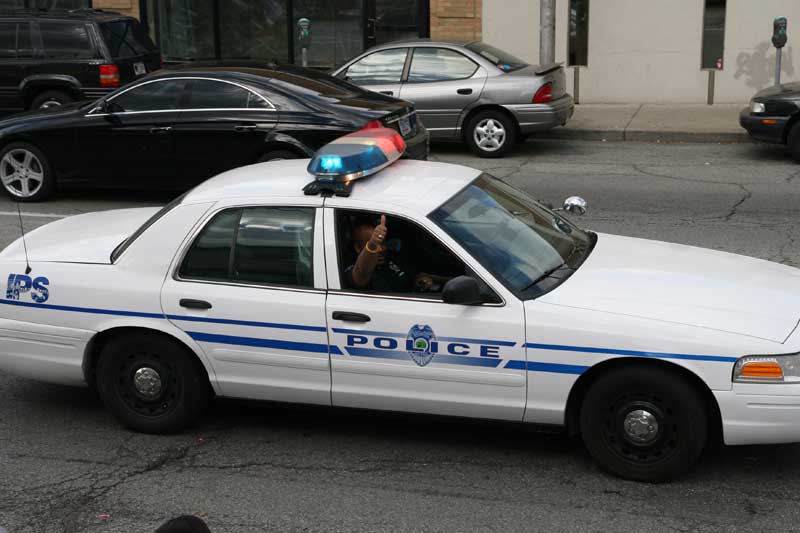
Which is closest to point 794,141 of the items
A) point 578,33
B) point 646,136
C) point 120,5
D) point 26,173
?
point 646,136

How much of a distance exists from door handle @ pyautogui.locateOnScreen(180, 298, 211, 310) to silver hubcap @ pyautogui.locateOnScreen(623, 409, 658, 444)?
2.16 meters

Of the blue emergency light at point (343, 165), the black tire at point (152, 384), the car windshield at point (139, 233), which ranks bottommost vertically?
the black tire at point (152, 384)

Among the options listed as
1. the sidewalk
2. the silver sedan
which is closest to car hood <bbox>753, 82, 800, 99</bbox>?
the sidewalk

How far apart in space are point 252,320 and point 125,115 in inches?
258

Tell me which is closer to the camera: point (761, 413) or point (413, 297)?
point (761, 413)

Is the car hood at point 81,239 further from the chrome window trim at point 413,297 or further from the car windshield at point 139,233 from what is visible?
the chrome window trim at point 413,297

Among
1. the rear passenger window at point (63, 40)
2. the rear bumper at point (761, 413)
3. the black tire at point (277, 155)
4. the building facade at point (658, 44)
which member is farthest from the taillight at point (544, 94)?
the rear bumper at point (761, 413)

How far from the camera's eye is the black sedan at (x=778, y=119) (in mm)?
13250

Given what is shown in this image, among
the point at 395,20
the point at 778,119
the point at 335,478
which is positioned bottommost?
the point at 335,478

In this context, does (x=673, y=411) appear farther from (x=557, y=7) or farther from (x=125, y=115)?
(x=557, y=7)

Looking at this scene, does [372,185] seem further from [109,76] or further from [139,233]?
[109,76]

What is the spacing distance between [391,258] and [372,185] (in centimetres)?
42

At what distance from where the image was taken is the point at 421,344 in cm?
522

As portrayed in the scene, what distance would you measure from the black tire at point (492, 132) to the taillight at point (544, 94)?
1.44ft
